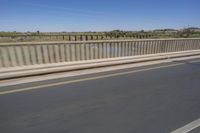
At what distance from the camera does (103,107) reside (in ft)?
15.0

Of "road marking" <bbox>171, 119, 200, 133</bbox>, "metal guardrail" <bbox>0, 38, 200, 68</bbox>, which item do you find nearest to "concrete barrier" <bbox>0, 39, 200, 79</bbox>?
"metal guardrail" <bbox>0, 38, 200, 68</bbox>

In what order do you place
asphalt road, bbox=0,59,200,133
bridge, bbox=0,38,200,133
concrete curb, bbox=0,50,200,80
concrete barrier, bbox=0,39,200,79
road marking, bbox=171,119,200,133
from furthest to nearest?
1. concrete barrier, bbox=0,39,200,79
2. concrete curb, bbox=0,50,200,80
3. bridge, bbox=0,38,200,133
4. asphalt road, bbox=0,59,200,133
5. road marking, bbox=171,119,200,133

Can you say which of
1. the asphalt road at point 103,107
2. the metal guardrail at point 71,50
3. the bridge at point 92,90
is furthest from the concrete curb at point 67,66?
the asphalt road at point 103,107

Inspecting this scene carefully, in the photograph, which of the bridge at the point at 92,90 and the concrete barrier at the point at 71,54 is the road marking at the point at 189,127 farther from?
the concrete barrier at the point at 71,54

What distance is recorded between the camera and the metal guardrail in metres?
6.98

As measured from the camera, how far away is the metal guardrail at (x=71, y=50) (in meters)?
6.98

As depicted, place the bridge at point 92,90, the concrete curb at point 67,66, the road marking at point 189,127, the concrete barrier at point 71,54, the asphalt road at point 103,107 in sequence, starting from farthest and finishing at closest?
the concrete barrier at point 71,54, the concrete curb at point 67,66, the bridge at point 92,90, the asphalt road at point 103,107, the road marking at point 189,127

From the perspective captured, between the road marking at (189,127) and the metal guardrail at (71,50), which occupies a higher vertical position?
the metal guardrail at (71,50)

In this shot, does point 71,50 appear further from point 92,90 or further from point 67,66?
point 92,90

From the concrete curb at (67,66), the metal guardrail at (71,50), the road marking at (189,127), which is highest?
the metal guardrail at (71,50)

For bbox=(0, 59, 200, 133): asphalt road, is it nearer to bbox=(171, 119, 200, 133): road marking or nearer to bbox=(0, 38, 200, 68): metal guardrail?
bbox=(171, 119, 200, 133): road marking

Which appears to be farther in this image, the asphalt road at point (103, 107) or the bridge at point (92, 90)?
the bridge at point (92, 90)

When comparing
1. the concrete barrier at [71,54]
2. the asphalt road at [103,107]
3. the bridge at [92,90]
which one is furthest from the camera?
the concrete barrier at [71,54]

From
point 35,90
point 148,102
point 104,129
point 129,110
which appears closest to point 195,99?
point 148,102
